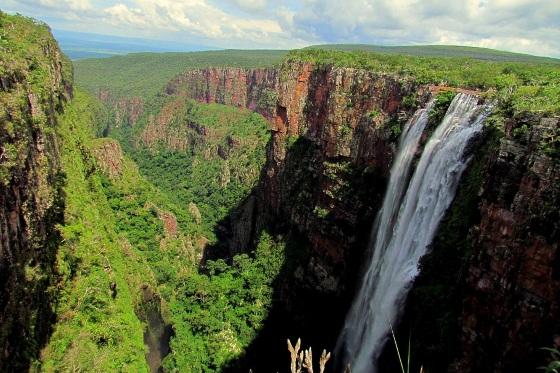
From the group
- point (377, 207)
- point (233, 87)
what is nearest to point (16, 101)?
point (377, 207)

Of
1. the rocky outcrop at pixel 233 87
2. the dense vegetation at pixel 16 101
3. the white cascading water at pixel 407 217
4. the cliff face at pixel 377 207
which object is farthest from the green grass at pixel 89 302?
the rocky outcrop at pixel 233 87

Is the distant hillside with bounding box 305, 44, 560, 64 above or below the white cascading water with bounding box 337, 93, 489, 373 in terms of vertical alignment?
above

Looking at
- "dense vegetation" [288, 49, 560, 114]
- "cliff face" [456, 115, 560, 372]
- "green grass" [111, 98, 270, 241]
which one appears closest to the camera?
"cliff face" [456, 115, 560, 372]

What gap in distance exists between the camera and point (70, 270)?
28.4 m

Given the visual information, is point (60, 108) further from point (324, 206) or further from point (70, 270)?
point (324, 206)

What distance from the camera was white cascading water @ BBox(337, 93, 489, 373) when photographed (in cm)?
1956

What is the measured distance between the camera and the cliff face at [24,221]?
63.4ft

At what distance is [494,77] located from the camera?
81.8 ft

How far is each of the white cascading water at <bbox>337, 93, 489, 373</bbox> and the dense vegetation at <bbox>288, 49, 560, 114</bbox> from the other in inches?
76.8

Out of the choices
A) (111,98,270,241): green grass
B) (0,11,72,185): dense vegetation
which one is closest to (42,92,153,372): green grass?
(0,11,72,185): dense vegetation

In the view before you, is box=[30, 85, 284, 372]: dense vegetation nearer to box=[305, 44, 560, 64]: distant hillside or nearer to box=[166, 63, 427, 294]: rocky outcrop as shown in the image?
box=[166, 63, 427, 294]: rocky outcrop

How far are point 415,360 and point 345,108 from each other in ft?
69.5

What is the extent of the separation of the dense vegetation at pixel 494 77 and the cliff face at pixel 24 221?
20975 mm

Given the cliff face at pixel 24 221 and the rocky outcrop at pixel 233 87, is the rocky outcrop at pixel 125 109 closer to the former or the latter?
the rocky outcrop at pixel 233 87
